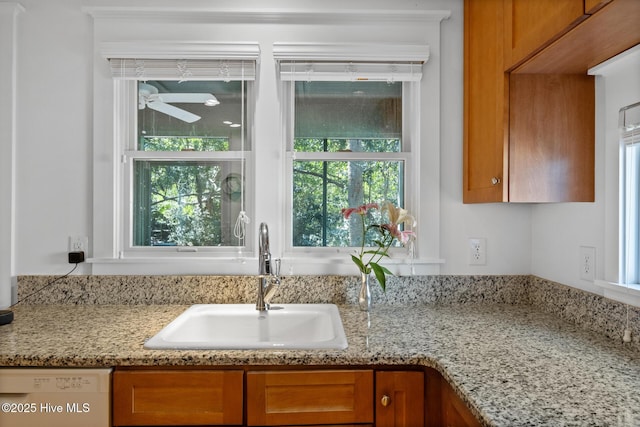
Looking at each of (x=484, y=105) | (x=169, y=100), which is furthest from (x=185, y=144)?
(x=484, y=105)

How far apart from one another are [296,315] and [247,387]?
0.50 meters

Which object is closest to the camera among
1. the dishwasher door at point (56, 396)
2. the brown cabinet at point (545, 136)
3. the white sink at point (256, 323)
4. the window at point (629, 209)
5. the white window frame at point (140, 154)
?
the dishwasher door at point (56, 396)

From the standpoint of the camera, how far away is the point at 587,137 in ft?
4.75

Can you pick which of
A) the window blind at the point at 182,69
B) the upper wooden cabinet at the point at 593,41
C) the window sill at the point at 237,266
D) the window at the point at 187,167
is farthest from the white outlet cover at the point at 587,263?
the window blind at the point at 182,69

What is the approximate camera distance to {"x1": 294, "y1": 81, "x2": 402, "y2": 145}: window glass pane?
6.23 feet

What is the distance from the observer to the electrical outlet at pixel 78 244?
1803 millimetres

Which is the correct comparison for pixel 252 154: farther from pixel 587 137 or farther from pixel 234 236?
pixel 587 137

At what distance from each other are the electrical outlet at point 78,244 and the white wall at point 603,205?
81.3 inches

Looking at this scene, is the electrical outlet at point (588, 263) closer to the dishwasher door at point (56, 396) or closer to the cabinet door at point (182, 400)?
the cabinet door at point (182, 400)

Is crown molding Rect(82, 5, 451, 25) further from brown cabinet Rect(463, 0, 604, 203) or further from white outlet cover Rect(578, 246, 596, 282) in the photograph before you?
white outlet cover Rect(578, 246, 596, 282)

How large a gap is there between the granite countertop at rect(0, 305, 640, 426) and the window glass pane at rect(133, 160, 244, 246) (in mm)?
357

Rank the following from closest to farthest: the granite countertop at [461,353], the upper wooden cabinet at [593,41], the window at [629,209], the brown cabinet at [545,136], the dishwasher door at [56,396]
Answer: the granite countertop at [461,353]
the upper wooden cabinet at [593,41]
the dishwasher door at [56,396]
the window at [629,209]
the brown cabinet at [545,136]

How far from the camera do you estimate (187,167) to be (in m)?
1.89

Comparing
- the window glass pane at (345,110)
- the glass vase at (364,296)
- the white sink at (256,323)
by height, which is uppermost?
the window glass pane at (345,110)
